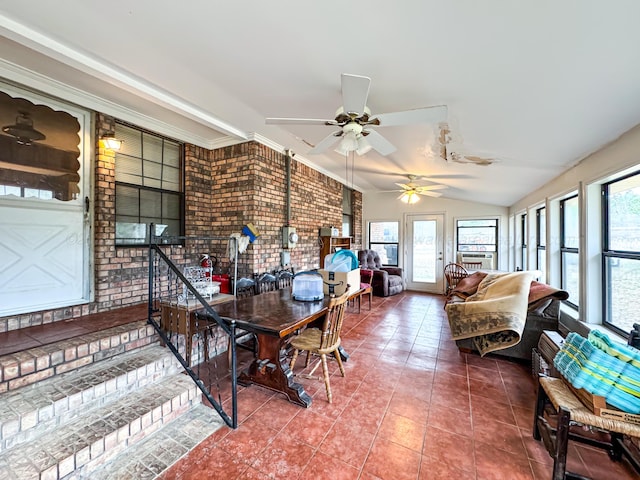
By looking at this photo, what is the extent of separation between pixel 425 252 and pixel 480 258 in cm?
128

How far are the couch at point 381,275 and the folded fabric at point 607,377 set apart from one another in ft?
16.0

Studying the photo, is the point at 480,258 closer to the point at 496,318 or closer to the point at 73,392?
the point at 496,318

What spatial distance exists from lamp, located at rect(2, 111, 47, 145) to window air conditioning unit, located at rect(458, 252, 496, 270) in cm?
763

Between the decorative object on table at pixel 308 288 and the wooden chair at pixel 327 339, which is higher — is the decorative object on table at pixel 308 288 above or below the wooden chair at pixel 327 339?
above

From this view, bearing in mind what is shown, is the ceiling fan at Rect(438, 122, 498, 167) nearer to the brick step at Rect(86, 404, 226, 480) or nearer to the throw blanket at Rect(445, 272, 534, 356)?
the throw blanket at Rect(445, 272, 534, 356)

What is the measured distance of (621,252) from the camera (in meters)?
2.32

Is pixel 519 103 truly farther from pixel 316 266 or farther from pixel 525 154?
pixel 316 266

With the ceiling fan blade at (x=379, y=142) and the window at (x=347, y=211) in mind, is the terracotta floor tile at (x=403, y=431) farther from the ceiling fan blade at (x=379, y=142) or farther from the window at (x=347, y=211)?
the window at (x=347, y=211)

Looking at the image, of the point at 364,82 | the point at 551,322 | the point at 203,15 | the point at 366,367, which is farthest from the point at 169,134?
the point at 551,322

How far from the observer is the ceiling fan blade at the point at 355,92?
5.13 ft

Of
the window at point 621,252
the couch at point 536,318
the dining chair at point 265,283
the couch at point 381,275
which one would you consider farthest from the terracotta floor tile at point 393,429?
the couch at point 381,275

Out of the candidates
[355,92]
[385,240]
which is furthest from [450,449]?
[385,240]

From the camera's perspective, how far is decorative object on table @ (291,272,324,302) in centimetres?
274

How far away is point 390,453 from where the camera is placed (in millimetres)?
1722
